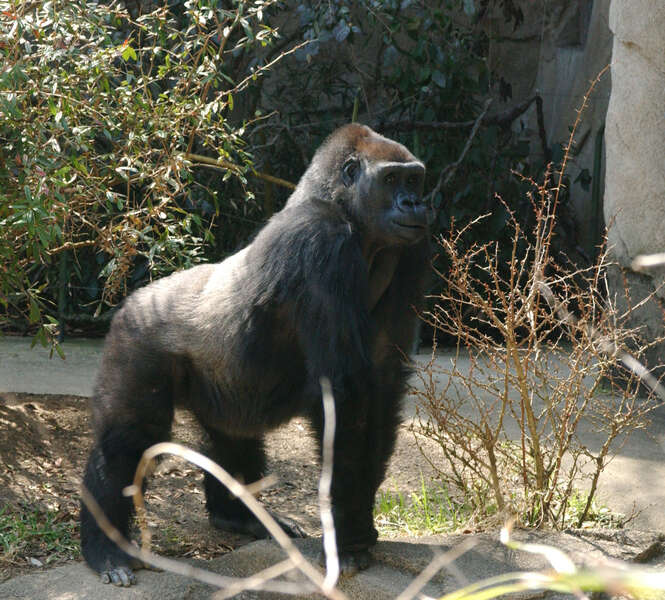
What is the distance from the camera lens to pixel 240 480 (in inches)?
149

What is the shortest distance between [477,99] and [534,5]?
1177 mm

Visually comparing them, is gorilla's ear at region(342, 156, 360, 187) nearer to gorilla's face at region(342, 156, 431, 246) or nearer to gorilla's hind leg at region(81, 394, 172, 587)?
gorilla's face at region(342, 156, 431, 246)

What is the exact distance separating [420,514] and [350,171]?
5.11 ft

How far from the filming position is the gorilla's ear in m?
3.43

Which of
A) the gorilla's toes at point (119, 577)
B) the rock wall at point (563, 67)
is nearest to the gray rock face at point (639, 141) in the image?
the rock wall at point (563, 67)

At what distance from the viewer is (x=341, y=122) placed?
26.1 feet

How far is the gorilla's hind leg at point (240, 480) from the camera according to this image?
3.76m

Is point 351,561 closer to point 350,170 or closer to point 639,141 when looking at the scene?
point 350,170

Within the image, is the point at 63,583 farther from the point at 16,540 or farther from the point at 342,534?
the point at 342,534

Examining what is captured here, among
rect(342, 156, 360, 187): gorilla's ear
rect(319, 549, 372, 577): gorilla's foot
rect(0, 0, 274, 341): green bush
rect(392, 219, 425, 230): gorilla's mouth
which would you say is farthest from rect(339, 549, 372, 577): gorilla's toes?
rect(0, 0, 274, 341): green bush

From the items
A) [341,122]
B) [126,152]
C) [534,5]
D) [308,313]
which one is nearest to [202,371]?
[308,313]

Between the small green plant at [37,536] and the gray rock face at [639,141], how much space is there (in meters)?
3.22

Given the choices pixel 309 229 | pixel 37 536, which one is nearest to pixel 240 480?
pixel 37 536

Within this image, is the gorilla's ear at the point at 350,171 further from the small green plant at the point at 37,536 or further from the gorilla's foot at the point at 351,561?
the small green plant at the point at 37,536
